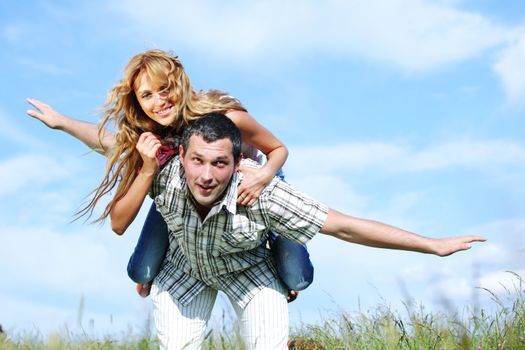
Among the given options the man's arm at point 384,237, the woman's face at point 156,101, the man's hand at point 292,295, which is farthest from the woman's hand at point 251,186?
the man's hand at point 292,295

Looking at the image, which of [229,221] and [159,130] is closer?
[229,221]

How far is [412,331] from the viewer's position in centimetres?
564

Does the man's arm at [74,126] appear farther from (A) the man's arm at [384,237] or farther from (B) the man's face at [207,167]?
(A) the man's arm at [384,237]

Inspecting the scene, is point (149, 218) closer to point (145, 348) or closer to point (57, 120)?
point (145, 348)

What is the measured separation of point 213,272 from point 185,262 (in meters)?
0.25

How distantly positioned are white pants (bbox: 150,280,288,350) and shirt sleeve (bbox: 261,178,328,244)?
0.58 metres

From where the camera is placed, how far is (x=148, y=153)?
4730mm

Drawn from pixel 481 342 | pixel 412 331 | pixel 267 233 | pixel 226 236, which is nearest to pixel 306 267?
pixel 267 233

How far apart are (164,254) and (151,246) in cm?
16

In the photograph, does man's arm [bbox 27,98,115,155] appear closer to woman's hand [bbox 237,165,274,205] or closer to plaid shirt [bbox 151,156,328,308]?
plaid shirt [bbox 151,156,328,308]

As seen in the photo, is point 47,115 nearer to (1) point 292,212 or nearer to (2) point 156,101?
(2) point 156,101

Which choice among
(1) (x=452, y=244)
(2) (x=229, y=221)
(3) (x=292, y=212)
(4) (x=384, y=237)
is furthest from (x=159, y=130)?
(1) (x=452, y=244)

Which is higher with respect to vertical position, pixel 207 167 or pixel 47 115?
pixel 47 115

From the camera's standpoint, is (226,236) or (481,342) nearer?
(226,236)
